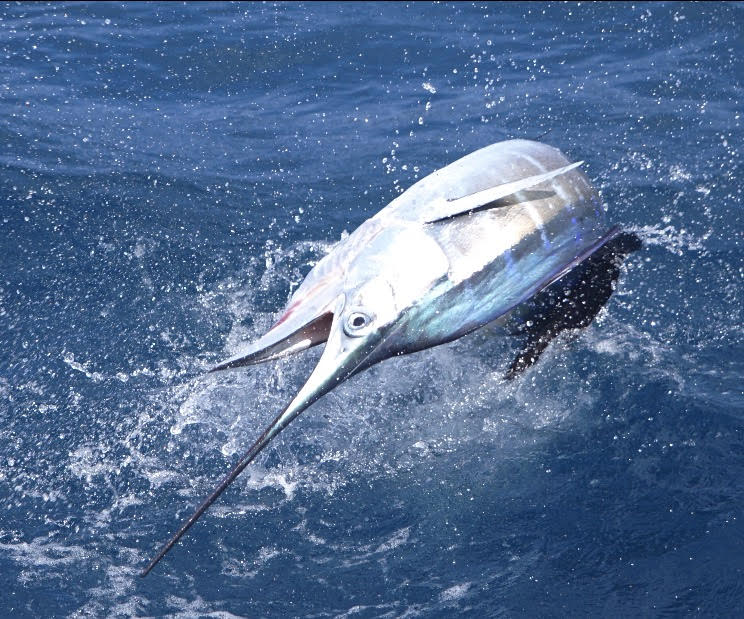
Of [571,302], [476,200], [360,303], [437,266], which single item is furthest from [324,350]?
[571,302]

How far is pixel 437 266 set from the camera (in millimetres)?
4148

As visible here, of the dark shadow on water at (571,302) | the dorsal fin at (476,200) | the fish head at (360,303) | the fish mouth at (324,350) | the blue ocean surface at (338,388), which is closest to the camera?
the fish mouth at (324,350)

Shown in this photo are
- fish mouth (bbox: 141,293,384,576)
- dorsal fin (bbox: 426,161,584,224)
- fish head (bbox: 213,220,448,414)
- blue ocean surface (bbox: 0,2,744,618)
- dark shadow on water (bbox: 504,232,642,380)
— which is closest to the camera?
fish mouth (bbox: 141,293,384,576)

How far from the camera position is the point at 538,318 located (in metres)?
5.04

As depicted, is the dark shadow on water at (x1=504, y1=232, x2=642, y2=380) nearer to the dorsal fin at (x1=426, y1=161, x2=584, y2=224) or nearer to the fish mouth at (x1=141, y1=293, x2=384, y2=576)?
the dorsal fin at (x1=426, y1=161, x2=584, y2=224)

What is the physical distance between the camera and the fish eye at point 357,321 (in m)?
3.95

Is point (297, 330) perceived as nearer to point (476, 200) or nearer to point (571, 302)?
point (476, 200)

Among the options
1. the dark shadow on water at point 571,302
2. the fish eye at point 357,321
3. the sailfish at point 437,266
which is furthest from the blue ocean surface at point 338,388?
the fish eye at point 357,321

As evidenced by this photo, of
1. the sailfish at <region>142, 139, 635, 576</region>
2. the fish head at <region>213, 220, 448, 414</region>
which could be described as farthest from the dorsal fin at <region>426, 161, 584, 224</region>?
the fish head at <region>213, 220, 448, 414</region>

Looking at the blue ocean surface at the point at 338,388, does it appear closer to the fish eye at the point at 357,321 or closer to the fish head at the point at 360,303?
the fish head at the point at 360,303

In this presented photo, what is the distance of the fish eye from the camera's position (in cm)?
395

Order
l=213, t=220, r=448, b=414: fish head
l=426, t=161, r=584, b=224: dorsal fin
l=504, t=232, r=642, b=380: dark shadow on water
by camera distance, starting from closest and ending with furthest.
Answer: l=213, t=220, r=448, b=414: fish head < l=426, t=161, r=584, b=224: dorsal fin < l=504, t=232, r=642, b=380: dark shadow on water

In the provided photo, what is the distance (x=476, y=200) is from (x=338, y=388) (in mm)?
1632

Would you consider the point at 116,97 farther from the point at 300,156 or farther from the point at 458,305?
the point at 458,305
